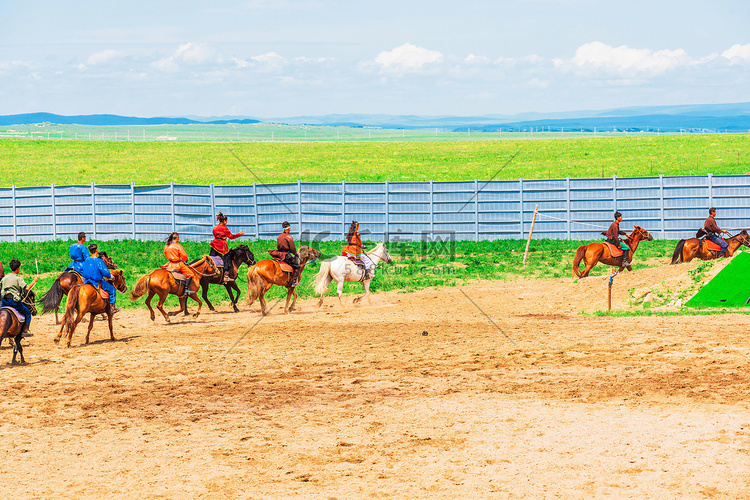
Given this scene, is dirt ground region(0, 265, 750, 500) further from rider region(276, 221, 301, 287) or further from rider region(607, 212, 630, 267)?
rider region(607, 212, 630, 267)

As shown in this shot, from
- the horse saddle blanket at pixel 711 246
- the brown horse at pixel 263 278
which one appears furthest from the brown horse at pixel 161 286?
the horse saddle blanket at pixel 711 246

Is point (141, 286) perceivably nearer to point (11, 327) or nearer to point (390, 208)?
point (11, 327)

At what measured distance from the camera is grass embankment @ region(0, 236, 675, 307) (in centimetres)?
2258

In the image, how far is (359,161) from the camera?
6456cm

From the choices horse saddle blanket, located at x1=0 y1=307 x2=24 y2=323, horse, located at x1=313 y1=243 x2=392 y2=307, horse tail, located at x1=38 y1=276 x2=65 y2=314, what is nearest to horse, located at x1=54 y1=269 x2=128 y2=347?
horse saddle blanket, located at x1=0 y1=307 x2=24 y2=323

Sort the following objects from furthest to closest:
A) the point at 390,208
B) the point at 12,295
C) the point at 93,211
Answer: the point at 93,211, the point at 390,208, the point at 12,295

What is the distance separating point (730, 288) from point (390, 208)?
17390mm

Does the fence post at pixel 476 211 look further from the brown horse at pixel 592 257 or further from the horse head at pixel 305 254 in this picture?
the horse head at pixel 305 254

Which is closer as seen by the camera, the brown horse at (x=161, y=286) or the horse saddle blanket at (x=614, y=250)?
the brown horse at (x=161, y=286)

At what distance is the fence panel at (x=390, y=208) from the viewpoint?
30.3 meters

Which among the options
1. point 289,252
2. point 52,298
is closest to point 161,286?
point 52,298

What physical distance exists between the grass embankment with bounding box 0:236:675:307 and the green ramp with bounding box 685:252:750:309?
686 centimetres

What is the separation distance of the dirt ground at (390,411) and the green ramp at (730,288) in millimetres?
1409

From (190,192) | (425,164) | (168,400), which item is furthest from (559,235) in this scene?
(425,164)
